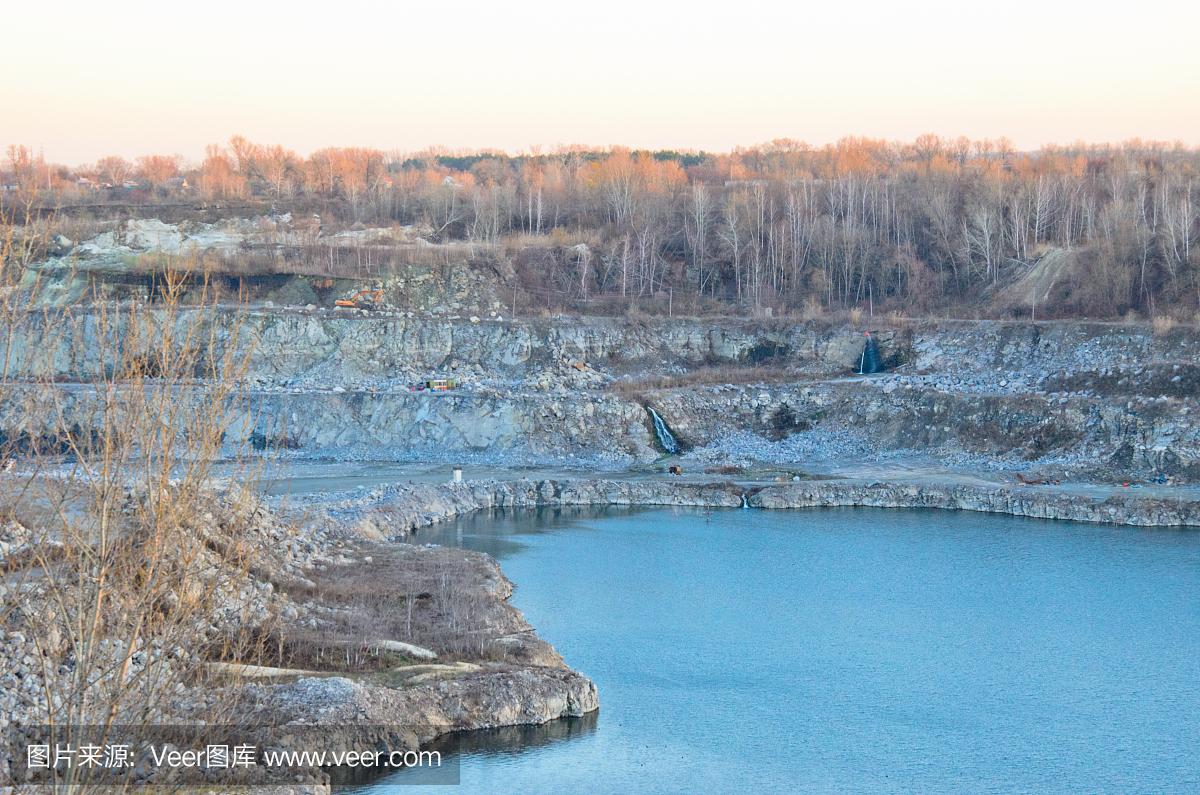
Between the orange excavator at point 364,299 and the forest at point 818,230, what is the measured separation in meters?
9.31

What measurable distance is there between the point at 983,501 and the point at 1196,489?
24.8ft

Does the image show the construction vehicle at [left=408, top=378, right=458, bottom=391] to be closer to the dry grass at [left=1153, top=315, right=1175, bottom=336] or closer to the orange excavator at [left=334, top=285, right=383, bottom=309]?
the orange excavator at [left=334, top=285, right=383, bottom=309]

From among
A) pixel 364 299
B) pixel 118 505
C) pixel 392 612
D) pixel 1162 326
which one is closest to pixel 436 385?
pixel 364 299

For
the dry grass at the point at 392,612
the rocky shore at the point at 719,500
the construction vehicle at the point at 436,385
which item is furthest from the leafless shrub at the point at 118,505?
the construction vehicle at the point at 436,385

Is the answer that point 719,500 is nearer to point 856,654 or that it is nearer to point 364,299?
point 856,654

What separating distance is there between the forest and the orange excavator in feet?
30.6

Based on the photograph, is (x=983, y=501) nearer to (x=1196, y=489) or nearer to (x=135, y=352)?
(x=1196, y=489)

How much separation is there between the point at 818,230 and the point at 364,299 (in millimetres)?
32470

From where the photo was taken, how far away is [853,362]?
184 ft

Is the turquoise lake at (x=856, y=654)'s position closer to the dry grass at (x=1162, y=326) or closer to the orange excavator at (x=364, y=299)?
the dry grass at (x=1162, y=326)

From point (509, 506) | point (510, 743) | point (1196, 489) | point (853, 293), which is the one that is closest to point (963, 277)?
point (853, 293)

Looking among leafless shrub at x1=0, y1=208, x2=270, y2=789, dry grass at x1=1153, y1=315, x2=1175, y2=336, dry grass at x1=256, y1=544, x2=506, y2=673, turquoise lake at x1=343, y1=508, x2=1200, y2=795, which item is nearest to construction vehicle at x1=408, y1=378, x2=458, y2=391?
turquoise lake at x1=343, y1=508, x2=1200, y2=795

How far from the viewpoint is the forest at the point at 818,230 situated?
5728 centimetres

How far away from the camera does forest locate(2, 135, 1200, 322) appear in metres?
57.3
